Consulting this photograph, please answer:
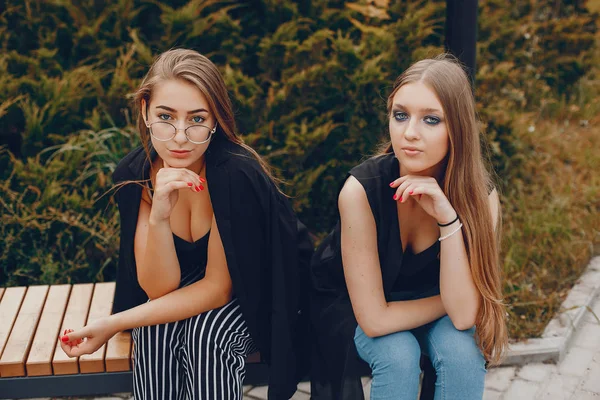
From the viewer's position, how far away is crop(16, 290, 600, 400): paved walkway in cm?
323

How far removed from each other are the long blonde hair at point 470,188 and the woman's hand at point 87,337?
135cm

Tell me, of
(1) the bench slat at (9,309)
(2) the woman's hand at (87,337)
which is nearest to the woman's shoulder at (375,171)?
(2) the woman's hand at (87,337)

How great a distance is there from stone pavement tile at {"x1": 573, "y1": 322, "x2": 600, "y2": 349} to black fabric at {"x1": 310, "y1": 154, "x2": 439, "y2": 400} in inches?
54.1

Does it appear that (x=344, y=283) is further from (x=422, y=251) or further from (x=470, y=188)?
(x=470, y=188)

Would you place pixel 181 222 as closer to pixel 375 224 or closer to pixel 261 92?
pixel 375 224

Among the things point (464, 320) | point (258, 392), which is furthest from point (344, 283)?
point (258, 392)

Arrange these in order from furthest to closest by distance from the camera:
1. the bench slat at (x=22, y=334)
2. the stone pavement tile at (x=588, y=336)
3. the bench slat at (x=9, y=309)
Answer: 1. the stone pavement tile at (x=588, y=336)
2. the bench slat at (x=9, y=309)
3. the bench slat at (x=22, y=334)

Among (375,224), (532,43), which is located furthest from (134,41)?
(532,43)

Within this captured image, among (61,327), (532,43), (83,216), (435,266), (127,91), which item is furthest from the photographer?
(532,43)

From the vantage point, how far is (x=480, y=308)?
2.53 meters

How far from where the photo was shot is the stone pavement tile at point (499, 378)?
3.30m

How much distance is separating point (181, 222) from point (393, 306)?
0.89 m

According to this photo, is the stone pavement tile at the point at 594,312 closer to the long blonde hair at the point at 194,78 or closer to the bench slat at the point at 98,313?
the long blonde hair at the point at 194,78

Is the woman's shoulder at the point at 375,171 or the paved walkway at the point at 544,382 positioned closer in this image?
the woman's shoulder at the point at 375,171
